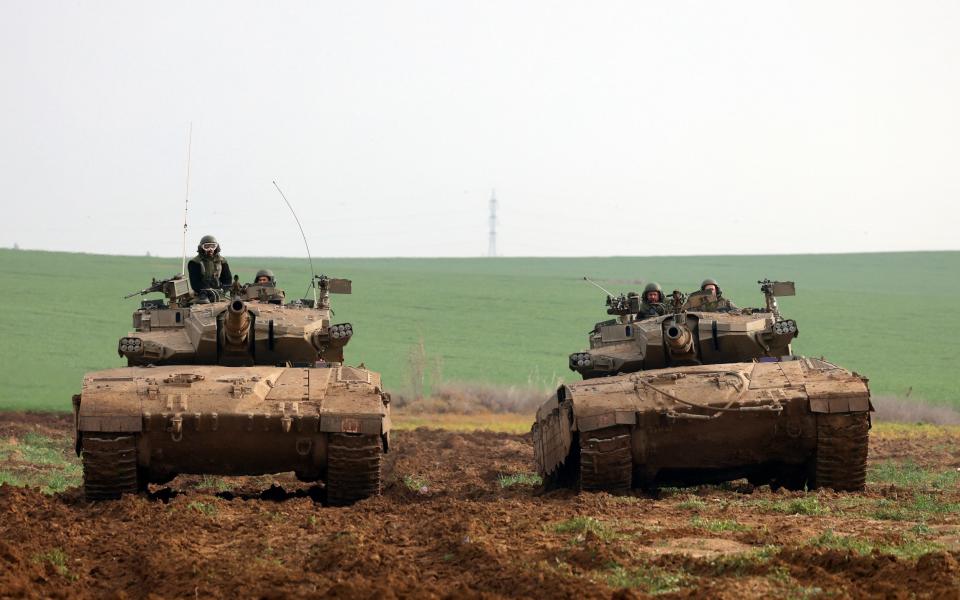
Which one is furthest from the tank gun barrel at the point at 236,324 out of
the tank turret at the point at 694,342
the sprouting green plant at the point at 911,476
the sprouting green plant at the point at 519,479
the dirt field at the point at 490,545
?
the sprouting green plant at the point at 911,476

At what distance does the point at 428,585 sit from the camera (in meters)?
10.5

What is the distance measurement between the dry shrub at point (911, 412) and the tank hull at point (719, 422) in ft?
83.6

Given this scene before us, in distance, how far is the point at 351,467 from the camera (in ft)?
55.9

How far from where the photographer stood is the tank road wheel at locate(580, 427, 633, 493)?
1766cm

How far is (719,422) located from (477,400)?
29.7 metres

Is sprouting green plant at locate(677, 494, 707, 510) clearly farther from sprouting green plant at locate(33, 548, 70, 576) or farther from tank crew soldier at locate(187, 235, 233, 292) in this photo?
tank crew soldier at locate(187, 235, 233, 292)

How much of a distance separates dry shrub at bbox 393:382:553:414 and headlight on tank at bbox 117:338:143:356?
26318 mm

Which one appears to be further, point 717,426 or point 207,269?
point 207,269

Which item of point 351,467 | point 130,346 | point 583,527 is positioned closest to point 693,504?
point 583,527

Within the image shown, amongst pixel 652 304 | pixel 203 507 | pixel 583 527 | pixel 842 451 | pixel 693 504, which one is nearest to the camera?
pixel 583 527

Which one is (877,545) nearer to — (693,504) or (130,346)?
(693,504)

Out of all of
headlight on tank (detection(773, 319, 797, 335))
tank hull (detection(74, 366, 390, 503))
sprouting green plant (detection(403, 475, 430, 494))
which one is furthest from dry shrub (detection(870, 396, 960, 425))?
tank hull (detection(74, 366, 390, 503))

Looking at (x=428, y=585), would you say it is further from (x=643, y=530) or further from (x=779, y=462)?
(x=779, y=462)

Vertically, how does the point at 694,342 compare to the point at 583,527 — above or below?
above
